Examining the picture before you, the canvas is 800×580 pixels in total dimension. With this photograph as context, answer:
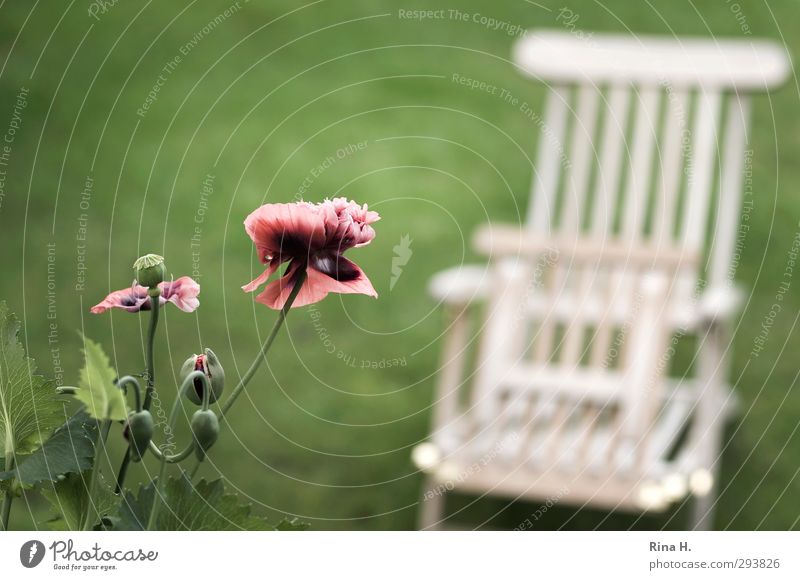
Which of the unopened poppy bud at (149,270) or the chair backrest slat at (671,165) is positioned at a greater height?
the chair backrest slat at (671,165)

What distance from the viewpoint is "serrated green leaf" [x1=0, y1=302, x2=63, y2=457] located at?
12.3 inches

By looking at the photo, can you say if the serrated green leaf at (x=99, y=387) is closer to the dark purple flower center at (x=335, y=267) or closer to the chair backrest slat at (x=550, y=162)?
the dark purple flower center at (x=335, y=267)

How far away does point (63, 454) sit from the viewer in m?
0.32

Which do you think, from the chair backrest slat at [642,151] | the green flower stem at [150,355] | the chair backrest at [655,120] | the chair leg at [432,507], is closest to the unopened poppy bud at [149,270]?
the green flower stem at [150,355]

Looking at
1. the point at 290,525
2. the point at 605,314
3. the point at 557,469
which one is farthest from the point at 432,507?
the point at 290,525

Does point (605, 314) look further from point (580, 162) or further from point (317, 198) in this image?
point (317, 198)

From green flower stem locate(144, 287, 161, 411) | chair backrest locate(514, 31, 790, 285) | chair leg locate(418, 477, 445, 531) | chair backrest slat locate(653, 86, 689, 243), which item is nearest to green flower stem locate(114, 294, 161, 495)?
green flower stem locate(144, 287, 161, 411)

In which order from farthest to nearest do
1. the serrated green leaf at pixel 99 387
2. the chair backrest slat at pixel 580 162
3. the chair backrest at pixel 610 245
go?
the chair backrest slat at pixel 580 162 → the chair backrest at pixel 610 245 → the serrated green leaf at pixel 99 387

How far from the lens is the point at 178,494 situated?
322 millimetres

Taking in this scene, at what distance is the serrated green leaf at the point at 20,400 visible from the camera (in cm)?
31

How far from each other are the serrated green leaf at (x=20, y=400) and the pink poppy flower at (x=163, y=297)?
38 mm
